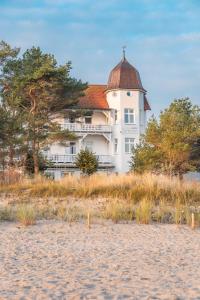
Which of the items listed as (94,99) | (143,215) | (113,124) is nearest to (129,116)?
(113,124)

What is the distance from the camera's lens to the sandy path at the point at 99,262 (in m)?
6.68

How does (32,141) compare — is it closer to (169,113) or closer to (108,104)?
(169,113)

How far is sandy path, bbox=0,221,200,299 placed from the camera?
6684 mm

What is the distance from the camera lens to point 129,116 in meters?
49.2

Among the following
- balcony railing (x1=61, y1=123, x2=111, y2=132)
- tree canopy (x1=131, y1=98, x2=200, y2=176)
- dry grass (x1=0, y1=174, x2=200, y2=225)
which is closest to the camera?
dry grass (x1=0, y1=174, x2=200, y2=225)

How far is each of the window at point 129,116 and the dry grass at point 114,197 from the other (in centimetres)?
2405

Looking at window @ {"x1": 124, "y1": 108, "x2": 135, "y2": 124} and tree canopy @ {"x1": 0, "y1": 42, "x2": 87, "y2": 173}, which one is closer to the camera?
tree canopy @ {"x1": 0, "y1": 42, "x2": 87, "y2": 173}

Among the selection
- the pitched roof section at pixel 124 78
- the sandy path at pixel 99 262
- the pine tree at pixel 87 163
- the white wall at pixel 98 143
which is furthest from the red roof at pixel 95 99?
the sandy path at pixel 99 262

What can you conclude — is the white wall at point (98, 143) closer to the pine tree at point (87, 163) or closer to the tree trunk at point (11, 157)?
the pine tree at point (87, 163)

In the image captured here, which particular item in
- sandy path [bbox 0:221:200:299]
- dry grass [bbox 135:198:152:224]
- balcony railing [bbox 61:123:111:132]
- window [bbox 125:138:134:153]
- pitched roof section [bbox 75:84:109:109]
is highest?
pitched roof section [bbox 75:84:109:109]

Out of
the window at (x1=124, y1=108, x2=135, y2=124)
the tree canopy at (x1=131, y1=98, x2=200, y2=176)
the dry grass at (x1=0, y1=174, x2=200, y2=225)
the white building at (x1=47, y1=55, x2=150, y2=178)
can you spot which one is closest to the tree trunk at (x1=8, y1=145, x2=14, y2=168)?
the dry grass at (x1=0, y1=174, x2=200, y2=225)

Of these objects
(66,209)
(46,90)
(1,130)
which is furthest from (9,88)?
(66,209)

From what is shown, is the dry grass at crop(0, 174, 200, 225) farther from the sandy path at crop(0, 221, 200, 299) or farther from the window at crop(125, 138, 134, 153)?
the window at crop(125, 138, 134, 153)

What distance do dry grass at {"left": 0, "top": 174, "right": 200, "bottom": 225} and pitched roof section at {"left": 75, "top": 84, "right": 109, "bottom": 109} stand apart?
2333cm
